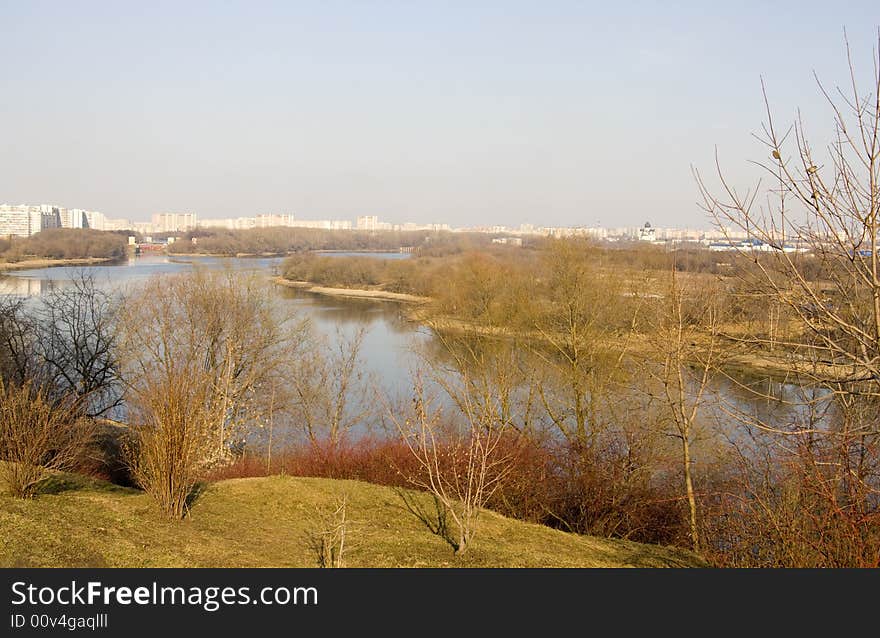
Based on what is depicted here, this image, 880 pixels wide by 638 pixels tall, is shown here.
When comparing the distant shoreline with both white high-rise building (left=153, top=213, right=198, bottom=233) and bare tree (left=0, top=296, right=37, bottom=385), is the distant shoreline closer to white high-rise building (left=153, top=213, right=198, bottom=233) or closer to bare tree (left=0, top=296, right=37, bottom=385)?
bare tree (left=0, top=296, right=37, bottom=385)

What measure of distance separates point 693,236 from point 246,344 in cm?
1016

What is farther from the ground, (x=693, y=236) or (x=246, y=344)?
(x=693, y=236)

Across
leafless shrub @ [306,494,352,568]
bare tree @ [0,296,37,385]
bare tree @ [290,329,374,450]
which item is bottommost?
bare tree @ [290,329,374,450]

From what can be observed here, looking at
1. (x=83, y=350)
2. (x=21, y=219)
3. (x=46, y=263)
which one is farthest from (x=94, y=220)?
(x=83, y=350)

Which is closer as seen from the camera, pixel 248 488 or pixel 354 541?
pixel 354 541

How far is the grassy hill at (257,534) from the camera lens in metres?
4.86

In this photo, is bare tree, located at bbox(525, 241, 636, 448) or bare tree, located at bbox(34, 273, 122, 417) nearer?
bare tree, located at bbox(525, 241, 636, 448)

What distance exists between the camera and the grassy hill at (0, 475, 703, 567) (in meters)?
4.86

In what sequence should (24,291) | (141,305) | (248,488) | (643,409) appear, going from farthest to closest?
(24,291)
(141,305)
(643,409)
(248,488)

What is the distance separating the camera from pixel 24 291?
24.8 metres

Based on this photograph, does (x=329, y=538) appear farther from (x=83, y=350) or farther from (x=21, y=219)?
(x=21, y=219)

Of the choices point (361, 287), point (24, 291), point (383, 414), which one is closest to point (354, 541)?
point (383, 414)

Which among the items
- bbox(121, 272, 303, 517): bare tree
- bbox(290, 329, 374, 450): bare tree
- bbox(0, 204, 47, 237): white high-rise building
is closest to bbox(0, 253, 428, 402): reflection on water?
bbox(290, 329, 374, 450): bare tree

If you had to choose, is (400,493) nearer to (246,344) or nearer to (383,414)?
(383,414)
